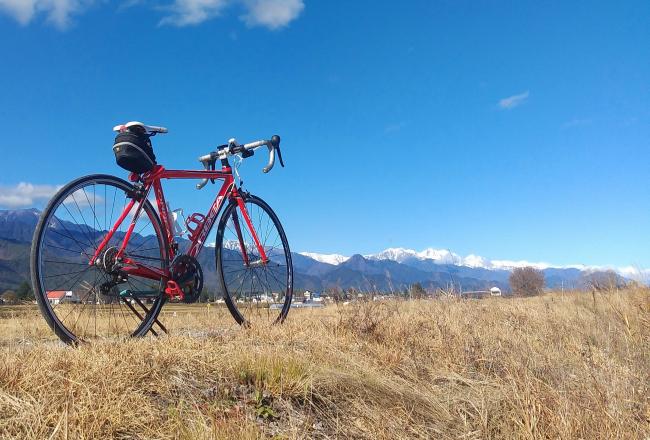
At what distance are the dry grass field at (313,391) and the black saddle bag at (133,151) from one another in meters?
1.60

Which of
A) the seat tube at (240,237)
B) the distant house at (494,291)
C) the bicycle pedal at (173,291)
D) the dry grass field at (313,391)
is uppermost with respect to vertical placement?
the seat tube at (240,237)

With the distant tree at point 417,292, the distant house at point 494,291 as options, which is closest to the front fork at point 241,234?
the distant tree at point 417,292

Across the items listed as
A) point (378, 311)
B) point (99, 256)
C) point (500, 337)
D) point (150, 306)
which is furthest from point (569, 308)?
point (99, 256)

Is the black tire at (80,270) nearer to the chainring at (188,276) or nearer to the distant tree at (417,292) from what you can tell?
the chainring at (188,276)

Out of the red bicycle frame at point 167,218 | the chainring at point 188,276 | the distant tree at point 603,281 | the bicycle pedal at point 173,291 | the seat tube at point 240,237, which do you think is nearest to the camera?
the red bicycle frame at point 167,218

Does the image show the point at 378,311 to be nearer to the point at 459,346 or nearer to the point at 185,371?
the point at 459,346

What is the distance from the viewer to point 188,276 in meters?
4.34

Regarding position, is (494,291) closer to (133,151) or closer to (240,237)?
(240,237)

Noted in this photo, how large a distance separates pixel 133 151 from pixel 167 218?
69 centimetres

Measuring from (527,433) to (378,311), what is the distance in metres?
2.80

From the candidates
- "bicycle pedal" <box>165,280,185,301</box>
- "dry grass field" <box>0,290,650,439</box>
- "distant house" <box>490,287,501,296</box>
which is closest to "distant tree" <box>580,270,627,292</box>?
"distant house" <box>490,287,501,296</box>

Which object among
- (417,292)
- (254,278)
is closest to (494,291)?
(417,292)

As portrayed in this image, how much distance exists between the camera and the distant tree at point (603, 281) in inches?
270

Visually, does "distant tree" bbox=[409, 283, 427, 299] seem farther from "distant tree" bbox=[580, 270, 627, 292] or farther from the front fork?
the front fork
